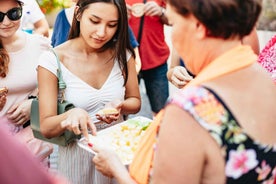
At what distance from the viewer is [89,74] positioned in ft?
7.53

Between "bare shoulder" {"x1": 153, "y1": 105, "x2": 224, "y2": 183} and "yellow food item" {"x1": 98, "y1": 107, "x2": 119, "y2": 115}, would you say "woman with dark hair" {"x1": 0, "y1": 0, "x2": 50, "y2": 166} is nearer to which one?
A: "yellow food item" {"x1": 98, "y1": 107, "x2": 119, "y2": 115}

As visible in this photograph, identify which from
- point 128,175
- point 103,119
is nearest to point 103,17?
point 103,119

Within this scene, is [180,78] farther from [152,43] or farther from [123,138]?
[152,43]

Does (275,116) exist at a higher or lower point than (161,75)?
higher

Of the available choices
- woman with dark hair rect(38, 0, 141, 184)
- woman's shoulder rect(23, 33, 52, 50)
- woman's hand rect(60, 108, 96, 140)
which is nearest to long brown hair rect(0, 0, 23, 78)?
woman's shoulder rect(23, 33, 52, 50)

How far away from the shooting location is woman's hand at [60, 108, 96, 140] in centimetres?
199

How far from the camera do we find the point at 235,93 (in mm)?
1258

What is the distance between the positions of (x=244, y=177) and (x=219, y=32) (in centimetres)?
42

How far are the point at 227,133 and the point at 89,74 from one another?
1188mm

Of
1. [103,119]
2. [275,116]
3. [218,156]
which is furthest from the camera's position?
[103,119]

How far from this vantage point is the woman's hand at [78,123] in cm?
199

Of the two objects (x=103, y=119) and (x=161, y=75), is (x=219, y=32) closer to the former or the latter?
(x=103, y=119)

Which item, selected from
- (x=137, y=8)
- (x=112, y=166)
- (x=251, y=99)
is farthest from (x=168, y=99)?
(x=137, y=8)

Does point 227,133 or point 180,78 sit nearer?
point 227,133
